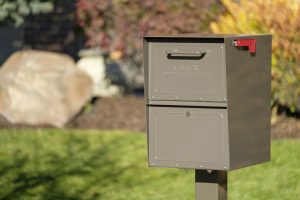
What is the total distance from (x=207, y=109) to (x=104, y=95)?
10147 mm

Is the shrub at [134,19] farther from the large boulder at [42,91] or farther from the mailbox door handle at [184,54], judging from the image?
the mailbox door handle at [184,54]

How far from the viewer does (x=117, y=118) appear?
1364 centimetres

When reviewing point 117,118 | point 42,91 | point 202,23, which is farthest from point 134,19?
point 42,91

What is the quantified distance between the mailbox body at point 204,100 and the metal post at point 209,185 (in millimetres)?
227

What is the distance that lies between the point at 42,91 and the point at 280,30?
3.98 m

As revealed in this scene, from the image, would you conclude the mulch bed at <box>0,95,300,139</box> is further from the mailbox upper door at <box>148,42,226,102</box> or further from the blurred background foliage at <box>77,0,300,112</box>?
the mailbox upper door at <box>148,42,226,102</box>

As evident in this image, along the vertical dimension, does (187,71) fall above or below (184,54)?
below

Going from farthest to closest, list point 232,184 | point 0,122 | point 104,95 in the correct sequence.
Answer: point 104,95, point 0,122, point 232,184

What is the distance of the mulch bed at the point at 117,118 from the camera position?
1219 centimetres

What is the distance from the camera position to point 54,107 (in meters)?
13.6

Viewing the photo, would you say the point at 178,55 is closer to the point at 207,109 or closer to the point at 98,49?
the point at 207,109

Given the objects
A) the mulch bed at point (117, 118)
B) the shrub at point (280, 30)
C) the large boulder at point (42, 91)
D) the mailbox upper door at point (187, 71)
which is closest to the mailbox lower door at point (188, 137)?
the mailbox upper door at point (187, 71)

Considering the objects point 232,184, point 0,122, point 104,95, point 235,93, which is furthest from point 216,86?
point 104,95

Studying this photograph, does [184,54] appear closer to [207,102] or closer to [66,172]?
[207,102]
